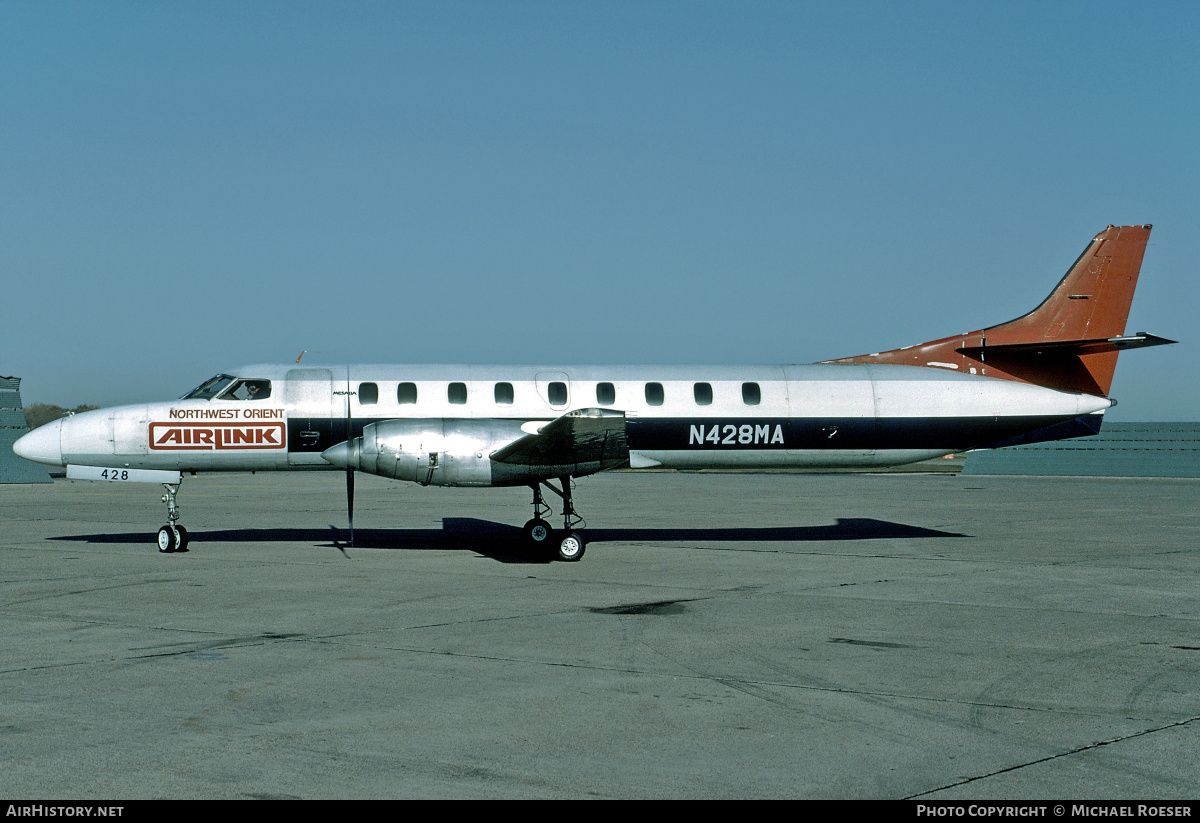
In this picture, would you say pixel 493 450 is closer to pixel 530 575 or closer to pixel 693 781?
pixel 530 575

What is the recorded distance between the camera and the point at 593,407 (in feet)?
56.5

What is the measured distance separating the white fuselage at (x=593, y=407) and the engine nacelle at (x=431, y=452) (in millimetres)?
31

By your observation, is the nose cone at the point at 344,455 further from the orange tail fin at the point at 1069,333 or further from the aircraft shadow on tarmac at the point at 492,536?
the orange tail fin at the point at 1069,333

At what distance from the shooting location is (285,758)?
6.20m

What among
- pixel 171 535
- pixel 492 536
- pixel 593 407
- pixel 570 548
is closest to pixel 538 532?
pixel 570 548

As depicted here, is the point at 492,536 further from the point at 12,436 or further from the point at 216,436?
the point at 12,436

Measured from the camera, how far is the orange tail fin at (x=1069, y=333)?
65.8ft

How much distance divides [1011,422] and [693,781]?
15.4m

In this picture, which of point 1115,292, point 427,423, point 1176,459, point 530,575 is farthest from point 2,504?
point 1176,459

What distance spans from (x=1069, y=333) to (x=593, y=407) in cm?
960

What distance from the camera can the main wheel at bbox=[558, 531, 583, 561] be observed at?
16.5 metres

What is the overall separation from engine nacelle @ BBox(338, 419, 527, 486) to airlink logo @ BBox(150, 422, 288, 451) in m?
→ 1.82

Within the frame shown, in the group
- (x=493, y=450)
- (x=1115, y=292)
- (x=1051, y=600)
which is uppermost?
(x=1115, y=292)

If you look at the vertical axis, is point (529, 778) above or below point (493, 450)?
below
